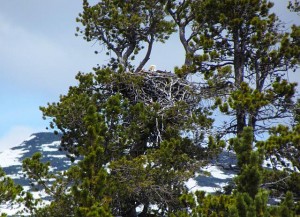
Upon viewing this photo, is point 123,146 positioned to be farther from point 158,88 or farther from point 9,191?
point 9,191

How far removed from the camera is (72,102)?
1606 cm

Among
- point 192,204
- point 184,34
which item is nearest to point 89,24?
point 184,34

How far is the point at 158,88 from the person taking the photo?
17141 mm

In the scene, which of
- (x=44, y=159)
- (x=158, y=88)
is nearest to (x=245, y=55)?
(x=158, y=88)

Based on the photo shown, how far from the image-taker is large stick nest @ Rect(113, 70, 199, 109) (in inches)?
663

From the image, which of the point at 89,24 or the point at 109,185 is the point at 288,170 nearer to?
the point at 109,185

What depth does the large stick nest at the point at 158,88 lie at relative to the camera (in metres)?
16.8

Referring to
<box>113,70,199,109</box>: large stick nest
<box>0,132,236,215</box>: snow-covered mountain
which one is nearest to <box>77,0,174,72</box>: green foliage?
<box>113,70,199,109</box>: large stick nest

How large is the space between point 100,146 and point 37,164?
2.65 m

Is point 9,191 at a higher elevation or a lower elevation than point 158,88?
lower

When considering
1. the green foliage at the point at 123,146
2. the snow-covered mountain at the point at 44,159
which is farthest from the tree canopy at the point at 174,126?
the snow-covered mountain at the point at 44,159

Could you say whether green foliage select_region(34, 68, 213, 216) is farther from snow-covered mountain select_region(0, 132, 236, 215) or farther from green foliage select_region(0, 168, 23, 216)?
snow-covered mountain select_region(0, 132, 236, 215)

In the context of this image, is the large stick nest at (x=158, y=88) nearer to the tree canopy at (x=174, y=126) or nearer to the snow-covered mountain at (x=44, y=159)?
the tree canopy at (x=174, y=126)

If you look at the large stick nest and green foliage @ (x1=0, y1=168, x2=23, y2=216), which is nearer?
green foliage @ (x1=0, y1=168, x2=23, y2=216)
